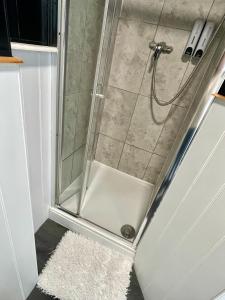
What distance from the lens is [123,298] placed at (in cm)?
112

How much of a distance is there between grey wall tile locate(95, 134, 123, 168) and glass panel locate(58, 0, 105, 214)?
0.54 metres

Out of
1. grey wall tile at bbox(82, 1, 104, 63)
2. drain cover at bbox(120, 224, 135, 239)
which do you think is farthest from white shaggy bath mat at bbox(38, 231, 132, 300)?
grey wall tile at bbox(82, 1, 104, 63)

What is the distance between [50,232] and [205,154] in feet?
4.03

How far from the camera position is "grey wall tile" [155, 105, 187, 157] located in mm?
1574

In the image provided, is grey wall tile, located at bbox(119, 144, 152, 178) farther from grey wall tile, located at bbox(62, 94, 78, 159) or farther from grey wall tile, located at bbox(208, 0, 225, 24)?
grey wall tile, located at bbox(208, 0, 225, 24)

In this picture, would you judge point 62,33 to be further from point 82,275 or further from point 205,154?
point 82,275

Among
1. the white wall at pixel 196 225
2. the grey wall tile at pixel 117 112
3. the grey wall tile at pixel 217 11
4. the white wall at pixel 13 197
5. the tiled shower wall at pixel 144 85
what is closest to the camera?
the white wall at pixel 13 197

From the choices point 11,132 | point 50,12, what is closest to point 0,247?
point 11,132

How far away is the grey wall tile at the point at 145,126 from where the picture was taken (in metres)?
1.64

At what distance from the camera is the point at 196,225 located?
79 centimetres

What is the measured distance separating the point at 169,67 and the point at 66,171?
116 centimetres

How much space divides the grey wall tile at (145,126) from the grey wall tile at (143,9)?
586 millimetres

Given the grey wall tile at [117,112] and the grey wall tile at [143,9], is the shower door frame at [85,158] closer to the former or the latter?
the grey wall tile at [143,9]

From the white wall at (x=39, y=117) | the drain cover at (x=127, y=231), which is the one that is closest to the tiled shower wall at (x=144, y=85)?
the drain cover at (x=127, y=231)
